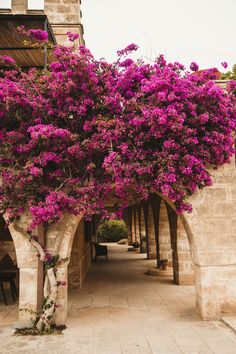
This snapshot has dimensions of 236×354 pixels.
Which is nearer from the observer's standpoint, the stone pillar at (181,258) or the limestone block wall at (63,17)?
the stone pillar at (181,258)

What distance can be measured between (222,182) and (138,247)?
14.8 metres

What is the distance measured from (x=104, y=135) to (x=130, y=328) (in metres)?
2.95

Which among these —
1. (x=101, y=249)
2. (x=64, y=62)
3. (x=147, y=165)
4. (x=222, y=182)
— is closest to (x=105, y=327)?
(x=147, y=165)

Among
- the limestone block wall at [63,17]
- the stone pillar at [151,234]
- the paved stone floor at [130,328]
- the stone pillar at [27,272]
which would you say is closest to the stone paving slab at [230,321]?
the paved stone floor at [130,328]

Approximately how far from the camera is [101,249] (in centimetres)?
1424

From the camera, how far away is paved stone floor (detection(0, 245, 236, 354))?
165 inches

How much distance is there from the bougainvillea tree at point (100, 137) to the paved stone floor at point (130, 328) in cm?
62

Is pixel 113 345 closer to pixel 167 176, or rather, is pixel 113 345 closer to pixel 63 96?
pixel 167 176

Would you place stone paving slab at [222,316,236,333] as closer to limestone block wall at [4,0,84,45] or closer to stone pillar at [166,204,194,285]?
stone pillar at [166,204,194,285]

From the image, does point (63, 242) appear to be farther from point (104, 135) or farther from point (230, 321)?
point (230, 321)

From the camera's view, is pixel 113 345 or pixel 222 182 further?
pixel 222 182

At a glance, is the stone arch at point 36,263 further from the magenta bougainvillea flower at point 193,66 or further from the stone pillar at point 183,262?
the stone pillar at point 183,262

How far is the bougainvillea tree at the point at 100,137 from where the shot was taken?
5051mm

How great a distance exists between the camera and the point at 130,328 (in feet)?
16.4
